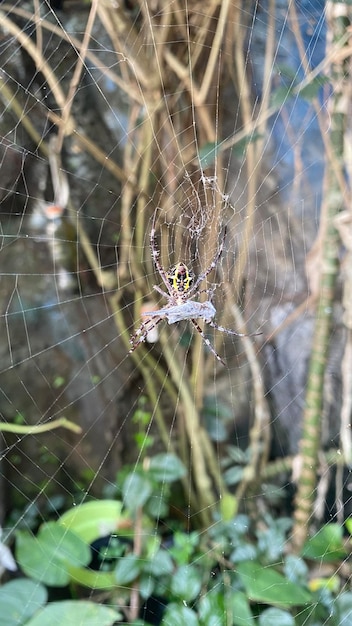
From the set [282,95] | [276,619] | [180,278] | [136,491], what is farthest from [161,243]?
[276,619]

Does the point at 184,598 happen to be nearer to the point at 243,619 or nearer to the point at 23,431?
the point at 243,619

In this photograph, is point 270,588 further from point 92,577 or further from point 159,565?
point 92,577

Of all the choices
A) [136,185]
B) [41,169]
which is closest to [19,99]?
[41,169]

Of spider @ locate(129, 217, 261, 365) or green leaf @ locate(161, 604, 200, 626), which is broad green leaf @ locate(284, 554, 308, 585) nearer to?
green leaf @ locate(161, 604, 200, 626)

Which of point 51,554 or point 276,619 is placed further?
point 51,554

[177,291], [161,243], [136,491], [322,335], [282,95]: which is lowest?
[136,491]
